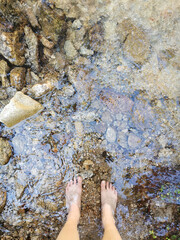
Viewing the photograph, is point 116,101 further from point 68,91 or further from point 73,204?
point 73,204

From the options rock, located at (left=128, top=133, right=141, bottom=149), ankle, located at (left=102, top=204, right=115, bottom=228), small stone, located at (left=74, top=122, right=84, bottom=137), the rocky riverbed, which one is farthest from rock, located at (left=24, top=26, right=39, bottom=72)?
ankle, located at (left=102, top=204, right=115, bottom=228)

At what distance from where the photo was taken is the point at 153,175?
101 inches

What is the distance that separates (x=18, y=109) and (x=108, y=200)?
1.79 metres

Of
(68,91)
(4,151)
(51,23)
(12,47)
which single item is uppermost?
(51,23)

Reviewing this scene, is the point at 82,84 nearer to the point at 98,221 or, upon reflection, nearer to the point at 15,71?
the point at 15,71

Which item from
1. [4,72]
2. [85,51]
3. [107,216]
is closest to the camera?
[107,216]

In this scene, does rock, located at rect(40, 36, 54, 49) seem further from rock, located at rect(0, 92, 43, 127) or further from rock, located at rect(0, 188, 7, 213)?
rock, located at rect(0, 188, 7, 213)

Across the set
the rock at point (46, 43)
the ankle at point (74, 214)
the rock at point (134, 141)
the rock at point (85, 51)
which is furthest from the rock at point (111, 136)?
the rock at point (46, 43)

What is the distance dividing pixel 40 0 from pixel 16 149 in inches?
84.7

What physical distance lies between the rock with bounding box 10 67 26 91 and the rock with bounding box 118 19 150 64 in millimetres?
1550

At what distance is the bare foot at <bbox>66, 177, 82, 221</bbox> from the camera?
8.18 feet

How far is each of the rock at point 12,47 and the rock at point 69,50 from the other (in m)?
0.64

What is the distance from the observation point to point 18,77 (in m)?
2.61

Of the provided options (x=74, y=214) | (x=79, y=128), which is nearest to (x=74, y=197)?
(x=74, y=214)
